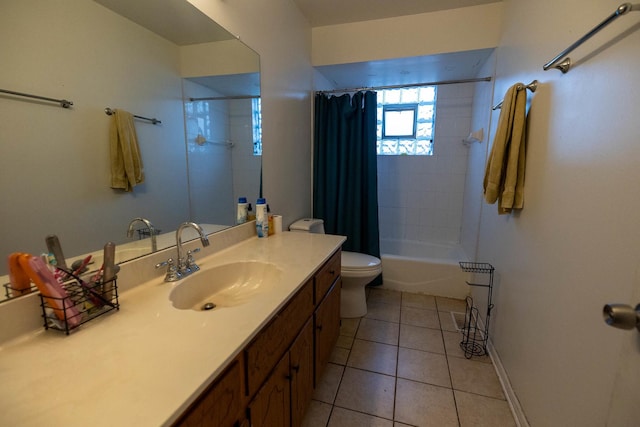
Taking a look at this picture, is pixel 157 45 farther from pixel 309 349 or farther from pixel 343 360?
pixel 343 360

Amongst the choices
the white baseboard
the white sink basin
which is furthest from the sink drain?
the white baseboard

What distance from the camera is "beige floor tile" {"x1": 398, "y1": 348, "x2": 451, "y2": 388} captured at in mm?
1675

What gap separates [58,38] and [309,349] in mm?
1416

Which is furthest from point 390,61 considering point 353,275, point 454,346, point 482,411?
point 482,411

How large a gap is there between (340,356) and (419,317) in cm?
83

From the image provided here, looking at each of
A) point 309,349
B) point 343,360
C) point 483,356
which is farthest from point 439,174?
point 309,349

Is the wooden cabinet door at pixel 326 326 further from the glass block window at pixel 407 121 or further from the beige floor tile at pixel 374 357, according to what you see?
the glass block window at pixel 407 121

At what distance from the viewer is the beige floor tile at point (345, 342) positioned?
6.49 ft

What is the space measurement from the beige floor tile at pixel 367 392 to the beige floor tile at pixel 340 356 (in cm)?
8

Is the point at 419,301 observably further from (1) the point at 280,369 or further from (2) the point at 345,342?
(1) the point at 280,369

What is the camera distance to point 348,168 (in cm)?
264

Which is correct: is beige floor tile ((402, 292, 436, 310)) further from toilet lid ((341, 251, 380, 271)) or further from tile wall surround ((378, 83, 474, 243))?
tile wall surround ((378, 83, 474, 243))

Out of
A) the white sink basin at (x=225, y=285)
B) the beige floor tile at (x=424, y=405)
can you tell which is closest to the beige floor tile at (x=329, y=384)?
the beige floor tile at (x=424, y=405)

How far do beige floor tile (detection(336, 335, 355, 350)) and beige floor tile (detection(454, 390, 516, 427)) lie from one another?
693 mm
